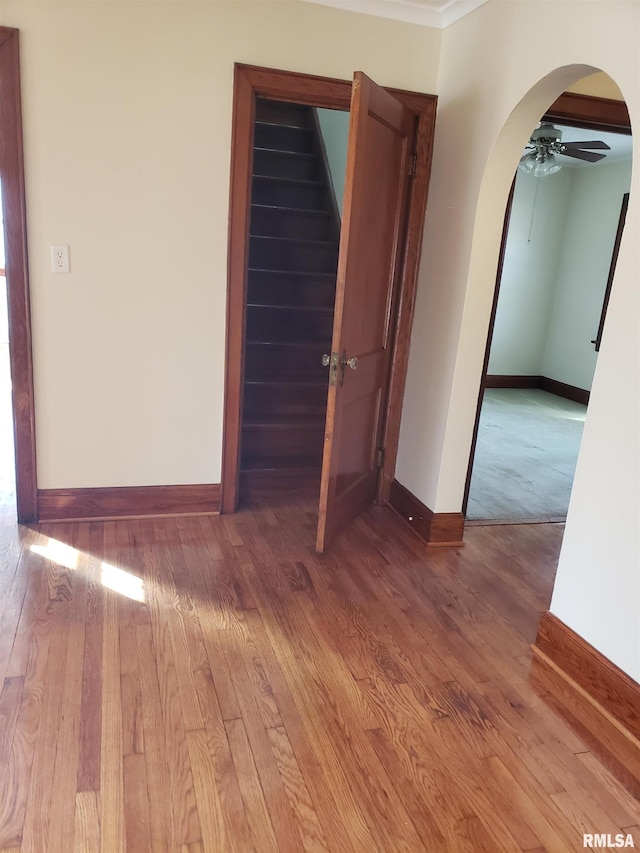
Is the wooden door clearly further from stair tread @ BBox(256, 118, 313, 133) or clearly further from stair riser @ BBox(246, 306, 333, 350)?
stair tread @ BBox(256, 118, 313, 133)

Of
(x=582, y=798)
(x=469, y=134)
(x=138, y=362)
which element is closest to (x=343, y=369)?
(x=138, y=362)

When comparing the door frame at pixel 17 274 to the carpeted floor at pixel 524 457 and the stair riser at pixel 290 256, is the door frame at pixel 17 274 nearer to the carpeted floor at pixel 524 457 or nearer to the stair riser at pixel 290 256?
the stair riser at pixel 290 256

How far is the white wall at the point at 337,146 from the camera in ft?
15.3

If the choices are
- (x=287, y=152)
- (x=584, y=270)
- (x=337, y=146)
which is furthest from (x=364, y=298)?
(x=584, y=270)

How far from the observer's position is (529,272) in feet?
24.2

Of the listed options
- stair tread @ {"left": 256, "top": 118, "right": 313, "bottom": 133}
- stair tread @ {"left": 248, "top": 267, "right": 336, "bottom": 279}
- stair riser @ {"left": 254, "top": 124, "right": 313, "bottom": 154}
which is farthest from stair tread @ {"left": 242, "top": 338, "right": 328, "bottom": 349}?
stair tread @ {"left": 256, "top": 118, "right": 313, "bottom": 133}

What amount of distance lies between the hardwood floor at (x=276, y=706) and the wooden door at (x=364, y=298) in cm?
41

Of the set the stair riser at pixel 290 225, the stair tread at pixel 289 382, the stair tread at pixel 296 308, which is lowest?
the stair tread at pixel 289 382

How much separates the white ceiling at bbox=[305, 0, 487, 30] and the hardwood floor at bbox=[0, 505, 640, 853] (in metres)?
2.43

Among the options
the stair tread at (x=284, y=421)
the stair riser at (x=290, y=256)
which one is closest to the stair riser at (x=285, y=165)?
the stair riser at (x=290, y=256)

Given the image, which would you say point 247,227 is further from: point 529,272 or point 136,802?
point 529,272

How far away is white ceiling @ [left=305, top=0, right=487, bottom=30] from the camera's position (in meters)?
2.76

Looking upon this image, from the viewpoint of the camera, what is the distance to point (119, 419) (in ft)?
9.86

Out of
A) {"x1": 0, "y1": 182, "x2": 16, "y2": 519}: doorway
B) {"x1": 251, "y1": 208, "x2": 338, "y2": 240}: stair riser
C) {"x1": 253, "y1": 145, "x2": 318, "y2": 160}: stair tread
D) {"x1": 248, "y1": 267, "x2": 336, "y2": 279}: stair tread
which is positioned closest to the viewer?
{"x1": 0, "y1": 182, "x2": 16, "y2": 519}: doorway
